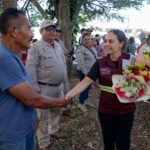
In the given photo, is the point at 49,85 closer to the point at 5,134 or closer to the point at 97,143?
the point at 97,143

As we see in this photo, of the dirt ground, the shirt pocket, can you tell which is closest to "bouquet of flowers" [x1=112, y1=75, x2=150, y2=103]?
the shirt pocket

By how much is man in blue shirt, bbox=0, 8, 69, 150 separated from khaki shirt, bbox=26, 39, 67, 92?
211 cm

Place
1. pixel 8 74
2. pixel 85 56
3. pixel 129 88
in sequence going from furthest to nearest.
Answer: pixel 85 56
pixel 129 88
pixel 8 74

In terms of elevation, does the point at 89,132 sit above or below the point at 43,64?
below

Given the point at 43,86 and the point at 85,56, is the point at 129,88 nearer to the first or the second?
the point at 43,86

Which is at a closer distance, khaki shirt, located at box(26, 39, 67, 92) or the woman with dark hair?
the woman with dark hair

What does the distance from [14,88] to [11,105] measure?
184 mm

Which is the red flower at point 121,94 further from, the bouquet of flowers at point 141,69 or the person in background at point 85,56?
the person in background at point 85,56

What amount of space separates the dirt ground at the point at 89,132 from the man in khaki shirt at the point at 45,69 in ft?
1.46

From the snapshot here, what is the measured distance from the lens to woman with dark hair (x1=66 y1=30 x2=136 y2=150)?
3.93 m

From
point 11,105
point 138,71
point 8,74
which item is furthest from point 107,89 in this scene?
point 8,74

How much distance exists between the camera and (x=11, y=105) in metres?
2.65

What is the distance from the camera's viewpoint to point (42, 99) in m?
2.71

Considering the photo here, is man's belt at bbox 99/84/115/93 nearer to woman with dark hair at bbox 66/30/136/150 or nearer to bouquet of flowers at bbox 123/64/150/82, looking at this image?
woman with dark hair at bbox 66/30/136/150
